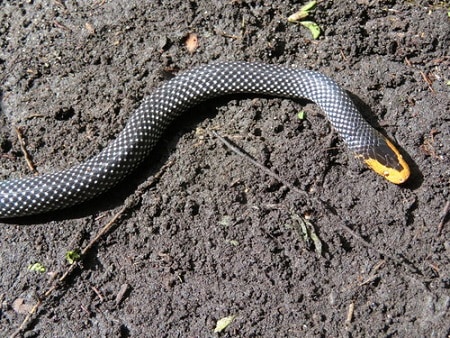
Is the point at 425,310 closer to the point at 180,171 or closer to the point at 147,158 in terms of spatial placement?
the point at 180,171

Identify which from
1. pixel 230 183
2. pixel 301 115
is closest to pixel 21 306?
pixel 230 183

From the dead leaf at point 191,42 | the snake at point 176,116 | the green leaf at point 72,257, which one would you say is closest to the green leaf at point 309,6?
the snake at point 176,116

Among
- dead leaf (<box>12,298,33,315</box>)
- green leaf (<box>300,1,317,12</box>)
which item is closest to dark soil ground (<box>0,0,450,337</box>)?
dead leaf (<box>12,298,33,315</box>)

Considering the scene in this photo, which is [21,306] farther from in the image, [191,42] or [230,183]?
[191,42]

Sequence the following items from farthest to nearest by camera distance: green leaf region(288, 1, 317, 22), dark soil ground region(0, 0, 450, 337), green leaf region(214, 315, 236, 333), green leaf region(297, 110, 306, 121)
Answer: green leaf region(288, 1, 317, 22) < green leaf region(297, 110, 306, 121) < dark soil ground region(0, 0, 450, 337) < green leaf region(214, 315, 236, 333)

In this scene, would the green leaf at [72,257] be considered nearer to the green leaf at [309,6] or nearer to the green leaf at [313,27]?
the green leaf at [313,27]

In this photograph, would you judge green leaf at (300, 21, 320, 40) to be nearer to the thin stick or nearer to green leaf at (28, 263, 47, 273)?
the thin stick
